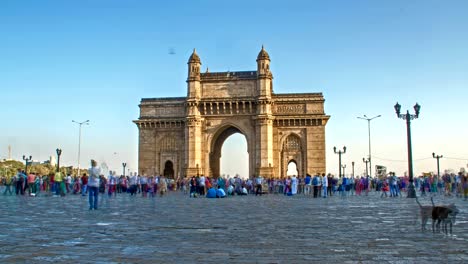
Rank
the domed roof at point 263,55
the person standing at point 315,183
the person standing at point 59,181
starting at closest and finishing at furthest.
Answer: the person standing at point 59,181 → the person standing at point 315,183 → the domed roof at point 263,55

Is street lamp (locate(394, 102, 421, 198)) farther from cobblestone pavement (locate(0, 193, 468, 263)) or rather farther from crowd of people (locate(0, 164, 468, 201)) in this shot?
cobblestone pavement (locate(0, 193, 468, 263))

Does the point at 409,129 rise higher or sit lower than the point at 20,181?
higher

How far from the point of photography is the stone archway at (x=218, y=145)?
167ft

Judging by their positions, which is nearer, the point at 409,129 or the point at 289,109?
the point at 409,129

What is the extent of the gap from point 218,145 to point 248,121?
19.5ft

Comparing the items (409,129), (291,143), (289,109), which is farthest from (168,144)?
(409,129)

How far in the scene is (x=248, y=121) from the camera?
4959 centimetres

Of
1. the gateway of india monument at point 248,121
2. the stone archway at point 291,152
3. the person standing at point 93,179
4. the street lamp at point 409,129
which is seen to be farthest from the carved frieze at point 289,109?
the person standing at point 93,179

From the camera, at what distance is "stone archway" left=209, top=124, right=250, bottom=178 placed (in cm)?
5075

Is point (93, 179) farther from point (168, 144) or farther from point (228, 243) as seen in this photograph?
point (168, 144)

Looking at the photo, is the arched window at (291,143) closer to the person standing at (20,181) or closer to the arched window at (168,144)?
the arched window at (168,144)

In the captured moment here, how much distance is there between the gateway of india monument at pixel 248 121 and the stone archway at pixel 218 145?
166 mm

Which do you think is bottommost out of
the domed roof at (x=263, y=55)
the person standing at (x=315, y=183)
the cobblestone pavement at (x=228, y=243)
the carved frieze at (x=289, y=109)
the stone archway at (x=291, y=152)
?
the cobblestone pavement at (x=228, y=243)

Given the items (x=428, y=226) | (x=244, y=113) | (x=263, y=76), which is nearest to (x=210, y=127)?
(x=244, y=113)
